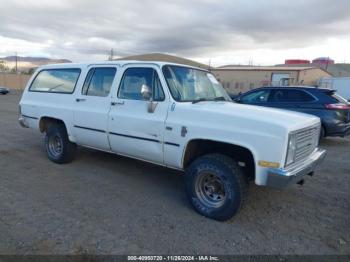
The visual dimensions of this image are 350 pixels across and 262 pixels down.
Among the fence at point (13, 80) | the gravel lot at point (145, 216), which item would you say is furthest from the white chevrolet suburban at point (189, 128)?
the fence at point (13, 80)

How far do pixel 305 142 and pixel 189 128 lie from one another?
4.94ft

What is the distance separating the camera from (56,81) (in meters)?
5.96

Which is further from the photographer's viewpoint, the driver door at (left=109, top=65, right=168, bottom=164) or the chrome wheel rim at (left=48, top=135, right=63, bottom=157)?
the chrome wheel rim at (left=48, top=135, right=63, bottom=157)

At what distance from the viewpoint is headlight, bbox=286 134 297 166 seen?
3.25 m

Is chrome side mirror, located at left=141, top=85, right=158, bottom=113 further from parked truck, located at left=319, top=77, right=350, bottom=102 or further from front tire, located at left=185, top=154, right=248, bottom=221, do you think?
parked truck, located at left=319, top=77, right=350, bottom=102

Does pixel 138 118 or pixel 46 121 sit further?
pixel 46 121

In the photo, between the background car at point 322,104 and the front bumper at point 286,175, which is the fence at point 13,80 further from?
the front bumper at point 286,175

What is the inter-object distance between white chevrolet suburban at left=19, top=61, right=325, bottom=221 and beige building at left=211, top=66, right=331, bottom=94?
1460 inches

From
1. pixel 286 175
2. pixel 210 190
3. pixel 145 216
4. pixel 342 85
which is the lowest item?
pixel 145 216

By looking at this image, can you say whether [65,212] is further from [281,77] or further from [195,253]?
[281,77]

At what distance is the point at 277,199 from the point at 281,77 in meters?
40.3

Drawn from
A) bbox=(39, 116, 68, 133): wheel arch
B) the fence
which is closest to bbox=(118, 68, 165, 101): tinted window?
bbox=(39, 116, 68, 133): wheel arch

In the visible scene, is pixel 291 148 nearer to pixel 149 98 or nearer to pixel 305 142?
pixel 305 142

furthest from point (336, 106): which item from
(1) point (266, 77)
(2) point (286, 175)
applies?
(1) point (266, 77)
